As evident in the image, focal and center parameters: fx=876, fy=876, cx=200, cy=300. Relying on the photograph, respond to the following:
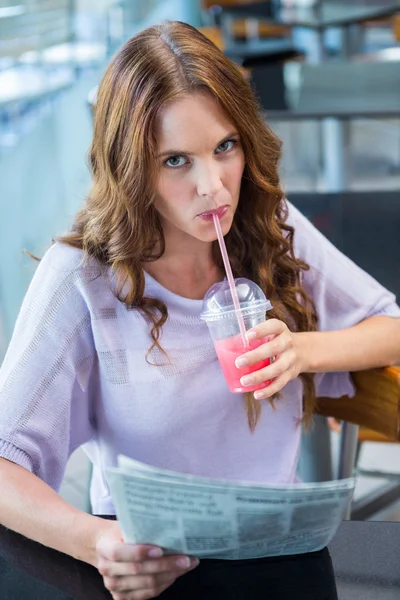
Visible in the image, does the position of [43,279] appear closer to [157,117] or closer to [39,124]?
[157,117]

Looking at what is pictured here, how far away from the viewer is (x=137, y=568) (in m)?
0.83

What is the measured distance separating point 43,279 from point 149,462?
11.4 inches

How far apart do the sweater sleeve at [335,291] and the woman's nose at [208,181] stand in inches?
11.9

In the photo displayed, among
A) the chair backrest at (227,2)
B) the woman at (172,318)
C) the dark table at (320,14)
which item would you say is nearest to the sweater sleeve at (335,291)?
the woman at (172,318)

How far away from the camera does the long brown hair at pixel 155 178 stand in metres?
1.05

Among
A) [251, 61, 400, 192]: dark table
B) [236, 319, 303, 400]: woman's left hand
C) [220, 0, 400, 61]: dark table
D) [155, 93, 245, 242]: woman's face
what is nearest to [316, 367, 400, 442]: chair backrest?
[236, 319, 303, 400]: woman's left hand

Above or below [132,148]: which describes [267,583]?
below

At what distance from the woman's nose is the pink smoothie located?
18 cm

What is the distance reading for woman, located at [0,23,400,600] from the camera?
1030 mm

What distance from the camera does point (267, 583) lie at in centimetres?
87

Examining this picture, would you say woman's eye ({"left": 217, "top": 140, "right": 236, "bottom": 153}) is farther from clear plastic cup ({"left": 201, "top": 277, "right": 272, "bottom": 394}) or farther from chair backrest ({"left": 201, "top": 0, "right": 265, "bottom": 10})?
chair backrest ({"left": 201, "top": 0, "right": 265, "bottom": 10})

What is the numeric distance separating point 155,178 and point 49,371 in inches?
10.9

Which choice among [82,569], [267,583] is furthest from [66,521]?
[267,583]

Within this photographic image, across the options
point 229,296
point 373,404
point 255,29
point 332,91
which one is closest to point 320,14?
point 255,29
